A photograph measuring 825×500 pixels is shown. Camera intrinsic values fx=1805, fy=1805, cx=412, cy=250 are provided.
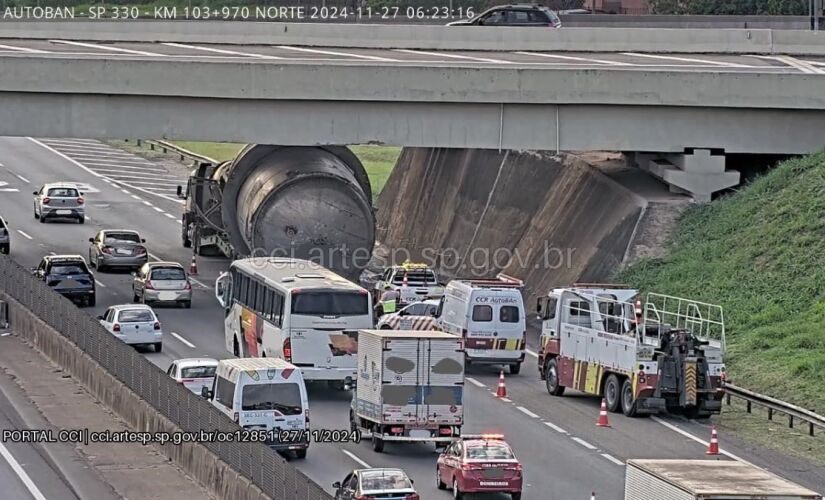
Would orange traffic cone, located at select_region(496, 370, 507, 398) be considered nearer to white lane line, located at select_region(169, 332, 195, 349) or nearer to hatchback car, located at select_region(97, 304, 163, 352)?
white lane line, located at select_region(169, 332, 195, 349)

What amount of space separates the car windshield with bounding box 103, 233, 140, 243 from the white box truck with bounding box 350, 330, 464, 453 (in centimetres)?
3015

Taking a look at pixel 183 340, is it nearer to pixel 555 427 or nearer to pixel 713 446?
pixel 555 427

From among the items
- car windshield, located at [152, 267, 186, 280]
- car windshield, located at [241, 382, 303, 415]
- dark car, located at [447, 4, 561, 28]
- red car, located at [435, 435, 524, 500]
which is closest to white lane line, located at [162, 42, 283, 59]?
car windshield, located at [152, 267, 186, 280]

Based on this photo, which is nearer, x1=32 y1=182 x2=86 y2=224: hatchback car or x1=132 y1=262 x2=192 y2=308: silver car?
x1=132 y1=262 x2=192 y2=308: silver car

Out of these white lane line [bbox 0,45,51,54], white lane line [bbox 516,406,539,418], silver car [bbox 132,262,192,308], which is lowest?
white lane line [bbox 516,406,539,418]

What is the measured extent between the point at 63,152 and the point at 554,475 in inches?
2937

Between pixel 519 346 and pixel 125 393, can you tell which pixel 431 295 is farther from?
pixel 125 393

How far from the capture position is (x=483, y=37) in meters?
62.8

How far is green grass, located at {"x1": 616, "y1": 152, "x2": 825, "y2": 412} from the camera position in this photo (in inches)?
1650

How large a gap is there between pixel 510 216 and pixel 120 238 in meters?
13.6

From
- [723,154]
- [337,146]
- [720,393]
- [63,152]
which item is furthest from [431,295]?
[63,152]

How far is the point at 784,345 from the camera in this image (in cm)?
4331

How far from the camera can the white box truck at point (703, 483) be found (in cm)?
2242

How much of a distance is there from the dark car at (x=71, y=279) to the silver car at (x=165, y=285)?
162 centimetres
